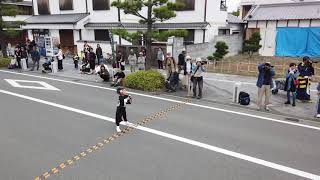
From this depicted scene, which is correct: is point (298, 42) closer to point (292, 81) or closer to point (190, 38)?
point (190, 38)

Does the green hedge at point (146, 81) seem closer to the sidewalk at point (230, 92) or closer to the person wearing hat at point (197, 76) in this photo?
the sidewalk at point (230, 92)

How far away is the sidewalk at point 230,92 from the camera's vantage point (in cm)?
1036

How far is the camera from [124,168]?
244 inches

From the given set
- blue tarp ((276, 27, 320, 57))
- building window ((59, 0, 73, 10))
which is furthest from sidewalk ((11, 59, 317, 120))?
building window ((59, 0, 73, 10))

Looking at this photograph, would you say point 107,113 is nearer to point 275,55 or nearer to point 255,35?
point 255,35

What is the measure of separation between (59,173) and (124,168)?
1.40 m

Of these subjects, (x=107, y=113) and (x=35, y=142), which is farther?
(x=107, y=113)

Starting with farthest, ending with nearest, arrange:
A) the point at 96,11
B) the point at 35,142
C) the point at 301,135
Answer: the point at 96,11 < the point at 301,135 < the point at 35,142

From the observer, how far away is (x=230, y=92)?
516 inches

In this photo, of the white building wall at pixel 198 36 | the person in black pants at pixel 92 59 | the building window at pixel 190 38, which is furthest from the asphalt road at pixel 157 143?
the building window at pixel 190 38

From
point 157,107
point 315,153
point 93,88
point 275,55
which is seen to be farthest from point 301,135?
point 275,55

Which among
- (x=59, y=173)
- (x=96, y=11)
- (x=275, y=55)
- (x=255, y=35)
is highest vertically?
(x=96, y=11)

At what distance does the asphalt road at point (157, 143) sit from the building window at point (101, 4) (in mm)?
15915

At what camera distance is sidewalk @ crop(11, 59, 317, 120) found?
10359 mm
